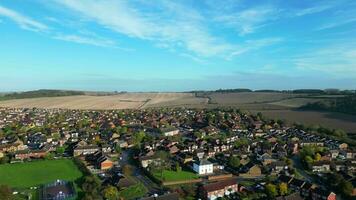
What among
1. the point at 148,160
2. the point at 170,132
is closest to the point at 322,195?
the point at 148,160

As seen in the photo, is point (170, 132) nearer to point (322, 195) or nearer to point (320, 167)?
point (320, 167)

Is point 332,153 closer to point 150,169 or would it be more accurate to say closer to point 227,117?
point 150,169

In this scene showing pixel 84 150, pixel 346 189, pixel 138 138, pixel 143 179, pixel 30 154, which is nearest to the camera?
pixel 346 189

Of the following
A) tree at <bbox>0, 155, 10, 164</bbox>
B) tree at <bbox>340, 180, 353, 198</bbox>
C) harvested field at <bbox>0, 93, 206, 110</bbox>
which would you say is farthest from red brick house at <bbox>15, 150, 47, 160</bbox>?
harvested field at <bbox>0, 93, 206, 110</bbox>

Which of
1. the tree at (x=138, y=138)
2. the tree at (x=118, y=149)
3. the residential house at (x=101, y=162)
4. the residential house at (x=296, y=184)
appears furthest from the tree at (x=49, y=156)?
the residential house at (x=296, y=184)

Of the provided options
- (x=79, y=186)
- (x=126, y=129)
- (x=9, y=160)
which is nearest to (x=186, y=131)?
(x=126, y=129)

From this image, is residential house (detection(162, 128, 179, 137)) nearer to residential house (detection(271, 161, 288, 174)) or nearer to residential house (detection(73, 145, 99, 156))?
residential house (detection(73, 145, 99, 156))

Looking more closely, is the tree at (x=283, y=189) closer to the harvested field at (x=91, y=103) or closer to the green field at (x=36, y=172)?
the green field at (x=36, y=172)
